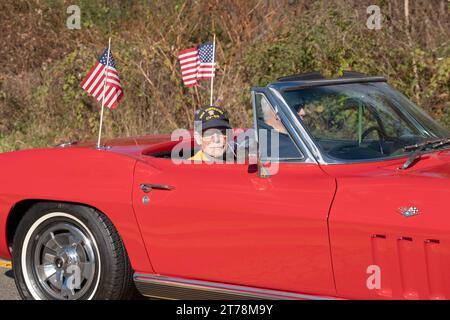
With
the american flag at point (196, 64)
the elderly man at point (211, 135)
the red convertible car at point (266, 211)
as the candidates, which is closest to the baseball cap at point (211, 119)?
the elderly man at point (211, 135)

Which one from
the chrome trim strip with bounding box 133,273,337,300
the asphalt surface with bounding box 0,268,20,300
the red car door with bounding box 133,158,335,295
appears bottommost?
the asphalt surface with bounding box 0,268,20,300

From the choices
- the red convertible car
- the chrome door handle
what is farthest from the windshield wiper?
the chrome door handle

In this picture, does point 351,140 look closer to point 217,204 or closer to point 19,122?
point 217,204

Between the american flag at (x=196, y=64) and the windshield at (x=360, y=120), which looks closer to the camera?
the windshield at (x=360, y=120)

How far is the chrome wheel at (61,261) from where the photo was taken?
15.7ft

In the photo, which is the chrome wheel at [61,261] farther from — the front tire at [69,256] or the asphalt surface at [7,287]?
the asphalt surface at [7,287]

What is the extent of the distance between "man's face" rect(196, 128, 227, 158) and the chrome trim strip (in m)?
0.82

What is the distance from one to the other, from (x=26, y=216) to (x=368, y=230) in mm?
2337

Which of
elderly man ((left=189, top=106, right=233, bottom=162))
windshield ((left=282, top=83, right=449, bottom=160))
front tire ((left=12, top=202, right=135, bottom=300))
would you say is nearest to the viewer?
windshield ((left=282, top=83, right=449, bottom=160))

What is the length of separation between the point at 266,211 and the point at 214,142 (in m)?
0.92

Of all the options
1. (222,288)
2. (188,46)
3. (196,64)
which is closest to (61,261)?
(222,288)

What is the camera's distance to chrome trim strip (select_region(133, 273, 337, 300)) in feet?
13.1

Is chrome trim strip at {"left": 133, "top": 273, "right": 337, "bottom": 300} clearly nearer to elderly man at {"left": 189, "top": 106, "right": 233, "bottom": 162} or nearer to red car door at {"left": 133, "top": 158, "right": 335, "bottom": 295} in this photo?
red car door at {"left": 133, "top": 158, "right": 335, "bottom": 295}

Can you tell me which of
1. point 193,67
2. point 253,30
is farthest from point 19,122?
point 193,67
